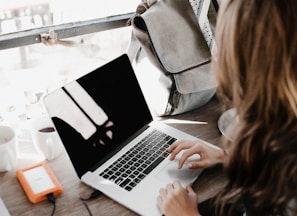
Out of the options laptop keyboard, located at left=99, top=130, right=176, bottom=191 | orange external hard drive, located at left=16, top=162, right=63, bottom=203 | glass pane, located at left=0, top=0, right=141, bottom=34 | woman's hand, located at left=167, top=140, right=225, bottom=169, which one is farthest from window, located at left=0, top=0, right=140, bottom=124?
woman's hand, located at left=167, top=140, right=225, bottom=169

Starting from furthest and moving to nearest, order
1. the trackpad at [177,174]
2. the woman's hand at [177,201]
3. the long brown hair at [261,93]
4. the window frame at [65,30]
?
the window frame at [65,30] < the trackpad at [177,174] < the woman's hand at [177,201] < the long brown hair at [261,93]

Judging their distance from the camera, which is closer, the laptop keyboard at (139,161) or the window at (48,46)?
the laptop keyboard at (139,161)

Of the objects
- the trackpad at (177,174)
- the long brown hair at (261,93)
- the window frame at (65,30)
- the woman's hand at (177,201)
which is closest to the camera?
the long brown hair at (261,93)

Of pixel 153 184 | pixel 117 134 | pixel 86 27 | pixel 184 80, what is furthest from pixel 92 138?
pixel 86 27

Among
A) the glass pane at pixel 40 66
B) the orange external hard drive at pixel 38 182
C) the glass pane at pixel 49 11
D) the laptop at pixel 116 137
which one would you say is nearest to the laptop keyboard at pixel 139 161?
the laptop at pixel 116 137

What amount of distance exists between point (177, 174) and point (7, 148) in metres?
0.45

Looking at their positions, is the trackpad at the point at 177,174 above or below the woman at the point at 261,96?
below

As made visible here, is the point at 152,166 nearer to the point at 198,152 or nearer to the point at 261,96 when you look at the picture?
the point at 198,152

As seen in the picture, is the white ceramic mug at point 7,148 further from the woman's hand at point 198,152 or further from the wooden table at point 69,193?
the woman's hand at point 198,152

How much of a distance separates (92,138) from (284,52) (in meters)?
0.56

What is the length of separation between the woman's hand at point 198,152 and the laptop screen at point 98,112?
149 mm

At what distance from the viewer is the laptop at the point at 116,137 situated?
100 centimetres

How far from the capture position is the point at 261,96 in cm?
74

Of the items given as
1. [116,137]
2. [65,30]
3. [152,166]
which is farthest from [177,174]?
[65,30]
